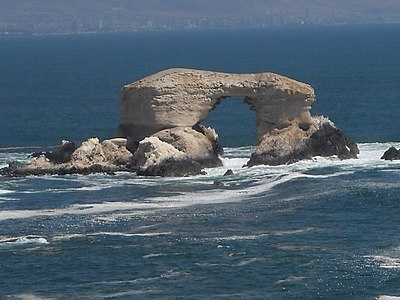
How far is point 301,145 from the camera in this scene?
71875 millimetres

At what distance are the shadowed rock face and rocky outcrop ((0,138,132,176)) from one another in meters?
2.20

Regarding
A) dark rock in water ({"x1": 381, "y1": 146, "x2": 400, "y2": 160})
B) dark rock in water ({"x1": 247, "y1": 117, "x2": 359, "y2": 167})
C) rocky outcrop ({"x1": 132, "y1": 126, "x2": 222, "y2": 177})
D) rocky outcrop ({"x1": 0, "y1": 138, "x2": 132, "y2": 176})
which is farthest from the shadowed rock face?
dark rock in water ({"x1": 381, "y1": 146, "x2": 400, "y2": 160})

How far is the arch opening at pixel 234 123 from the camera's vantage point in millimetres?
86062

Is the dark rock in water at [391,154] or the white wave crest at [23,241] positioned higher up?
the dark rock in water at [391,154]

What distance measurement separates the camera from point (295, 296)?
44312mm

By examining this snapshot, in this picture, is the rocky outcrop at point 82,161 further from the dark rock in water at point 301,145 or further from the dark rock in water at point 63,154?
the dark rock in water at point 301,145

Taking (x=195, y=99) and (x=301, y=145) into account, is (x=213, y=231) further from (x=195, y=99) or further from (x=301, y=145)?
(x=195, y=99)

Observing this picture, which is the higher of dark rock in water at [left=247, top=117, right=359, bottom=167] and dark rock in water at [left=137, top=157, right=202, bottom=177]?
dark rock in water at [left=247, top=117, right=359, bottom=167]

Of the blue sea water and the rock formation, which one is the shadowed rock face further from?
the blue sea water

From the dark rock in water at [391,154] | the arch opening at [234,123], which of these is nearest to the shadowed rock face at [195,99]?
the arch opening at [234,123]

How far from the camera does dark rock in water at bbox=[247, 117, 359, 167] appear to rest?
71.3 meters

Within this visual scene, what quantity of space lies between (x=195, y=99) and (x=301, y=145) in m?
6.41

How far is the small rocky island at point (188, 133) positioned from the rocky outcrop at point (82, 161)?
0.16 feet

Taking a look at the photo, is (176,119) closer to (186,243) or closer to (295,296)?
(186,243)
